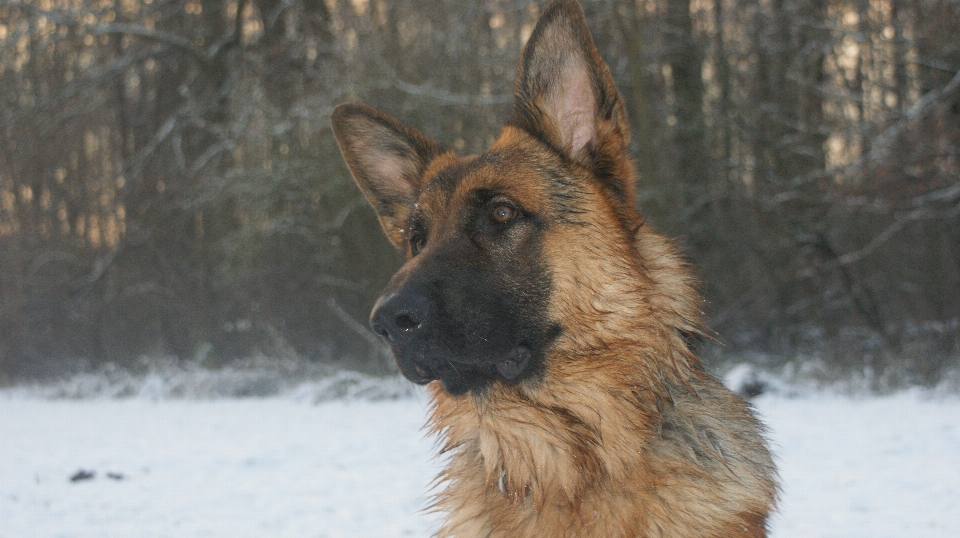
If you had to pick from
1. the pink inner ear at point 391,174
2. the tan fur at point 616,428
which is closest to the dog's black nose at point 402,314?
the tan fur at point 616,428

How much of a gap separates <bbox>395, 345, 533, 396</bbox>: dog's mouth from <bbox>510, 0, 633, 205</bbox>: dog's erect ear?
→ 77 cm

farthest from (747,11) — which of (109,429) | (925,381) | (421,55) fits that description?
(109,429)

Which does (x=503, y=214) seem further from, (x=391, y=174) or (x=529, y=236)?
(x=391, y=174)

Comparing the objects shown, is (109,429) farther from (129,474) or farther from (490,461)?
(490,461)

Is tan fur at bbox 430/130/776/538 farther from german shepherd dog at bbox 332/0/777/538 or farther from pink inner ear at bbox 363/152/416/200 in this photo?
pink inner ear at bbox 363/152/416/200

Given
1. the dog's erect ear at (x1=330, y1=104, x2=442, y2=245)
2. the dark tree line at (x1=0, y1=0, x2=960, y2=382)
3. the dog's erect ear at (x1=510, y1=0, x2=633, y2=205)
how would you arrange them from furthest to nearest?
the dark tree line at (x1=0, y1=0, x2=960, y2=382), the dog's erect ear at (x1=330, y1=104, x2=442, y2=245), the dog's erect ear at (x1=510, y1=0, x2=633, y2=205)

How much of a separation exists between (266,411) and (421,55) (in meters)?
6.49

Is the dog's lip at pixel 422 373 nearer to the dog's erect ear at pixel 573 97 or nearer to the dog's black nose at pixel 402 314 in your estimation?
the dog's black nose at pixel 402 314

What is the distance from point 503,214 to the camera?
272cm

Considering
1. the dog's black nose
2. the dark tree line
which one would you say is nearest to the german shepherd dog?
the dog's black nose

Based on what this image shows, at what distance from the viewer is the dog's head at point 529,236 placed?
96.1 inches

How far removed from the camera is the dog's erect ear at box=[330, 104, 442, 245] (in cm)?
337

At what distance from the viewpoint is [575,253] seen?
263 centimetres

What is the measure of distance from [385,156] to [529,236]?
1.09 meters
